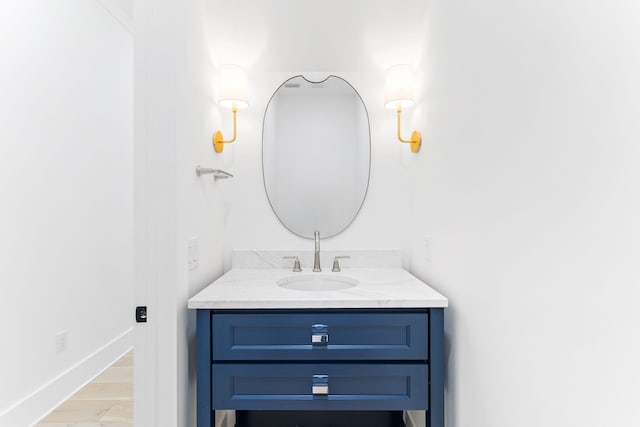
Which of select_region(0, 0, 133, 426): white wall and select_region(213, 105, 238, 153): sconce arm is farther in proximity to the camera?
select_region(0, 0, 133, 426): white wall

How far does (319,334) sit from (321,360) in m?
0.09

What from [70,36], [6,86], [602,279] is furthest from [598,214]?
[70,36]

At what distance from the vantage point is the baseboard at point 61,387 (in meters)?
1.70

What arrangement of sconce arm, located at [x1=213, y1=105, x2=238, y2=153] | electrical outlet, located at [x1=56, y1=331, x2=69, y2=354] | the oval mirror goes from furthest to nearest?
electrical outlet, located at [x1=56, y1=331, x2=69, y2=354] → the oval mirror → sconce arm, located at [x1=213, y1=105, x2=238, y2=153]

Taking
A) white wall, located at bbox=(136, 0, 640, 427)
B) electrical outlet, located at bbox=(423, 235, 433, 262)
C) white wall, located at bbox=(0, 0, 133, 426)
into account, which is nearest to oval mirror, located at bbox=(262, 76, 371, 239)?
white wall, located at bbox=(136, 0, 640, 427)

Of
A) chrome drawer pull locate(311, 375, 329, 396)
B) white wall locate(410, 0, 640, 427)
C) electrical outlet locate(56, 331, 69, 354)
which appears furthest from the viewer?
electrical outlet locate(56, 331, 69, 354)

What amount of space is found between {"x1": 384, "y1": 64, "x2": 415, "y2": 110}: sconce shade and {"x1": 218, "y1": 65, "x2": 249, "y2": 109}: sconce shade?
0.70 m

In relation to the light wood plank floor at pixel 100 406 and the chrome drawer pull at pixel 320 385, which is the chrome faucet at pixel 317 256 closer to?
the chrome drawer pull at pixel 320 385

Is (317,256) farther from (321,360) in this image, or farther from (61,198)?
(61,198)

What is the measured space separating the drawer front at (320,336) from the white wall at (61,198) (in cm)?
133

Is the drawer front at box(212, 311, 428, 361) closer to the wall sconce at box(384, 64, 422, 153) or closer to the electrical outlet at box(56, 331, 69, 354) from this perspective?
the wall sconce at box(384, 64, 422, 153)

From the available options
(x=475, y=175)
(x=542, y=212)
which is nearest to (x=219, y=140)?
(x=475, y=175)

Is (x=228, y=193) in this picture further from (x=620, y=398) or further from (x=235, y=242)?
(x=620, y=398)

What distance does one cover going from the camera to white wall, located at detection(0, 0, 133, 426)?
68.1 inches
